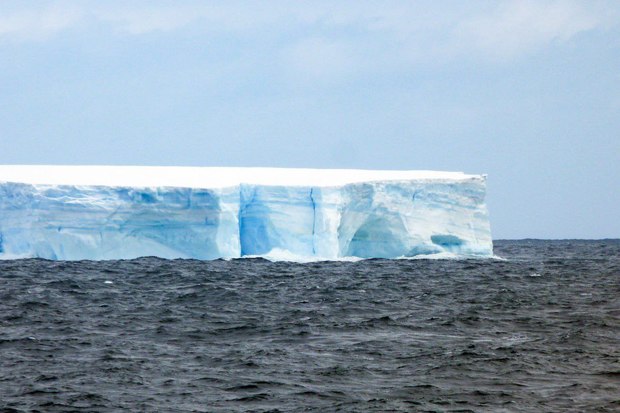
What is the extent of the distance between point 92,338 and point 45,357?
3.66ft

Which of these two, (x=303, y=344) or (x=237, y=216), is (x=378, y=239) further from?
(x=303, y=344)

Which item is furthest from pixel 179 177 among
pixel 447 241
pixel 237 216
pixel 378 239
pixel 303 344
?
pixel 303 344

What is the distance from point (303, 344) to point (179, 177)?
11.6 metres

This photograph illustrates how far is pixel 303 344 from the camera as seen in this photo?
9555mm

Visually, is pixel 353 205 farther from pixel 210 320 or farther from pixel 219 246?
pixel 210 320

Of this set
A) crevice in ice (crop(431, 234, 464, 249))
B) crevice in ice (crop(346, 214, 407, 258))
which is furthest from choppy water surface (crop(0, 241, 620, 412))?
crevice in ice (crop(431, 234, 464, 249))

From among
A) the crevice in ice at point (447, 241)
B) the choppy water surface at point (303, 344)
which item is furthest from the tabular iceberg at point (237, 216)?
the choppy water surface at point (303, 344)

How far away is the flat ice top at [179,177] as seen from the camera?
744 inches

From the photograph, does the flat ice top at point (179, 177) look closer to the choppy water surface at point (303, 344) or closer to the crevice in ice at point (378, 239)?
the crevice in ice at point (378, 239)

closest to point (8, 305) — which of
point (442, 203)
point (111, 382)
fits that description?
point (111, 382)

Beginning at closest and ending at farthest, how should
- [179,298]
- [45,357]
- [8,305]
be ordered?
[45,357] → [8,305] → [179,298]

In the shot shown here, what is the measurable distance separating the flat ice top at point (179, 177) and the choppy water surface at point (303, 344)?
2.87 meters

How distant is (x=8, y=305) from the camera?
1228 centimetres

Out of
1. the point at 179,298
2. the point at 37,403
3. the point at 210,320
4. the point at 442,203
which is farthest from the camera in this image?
the point at 442,203
